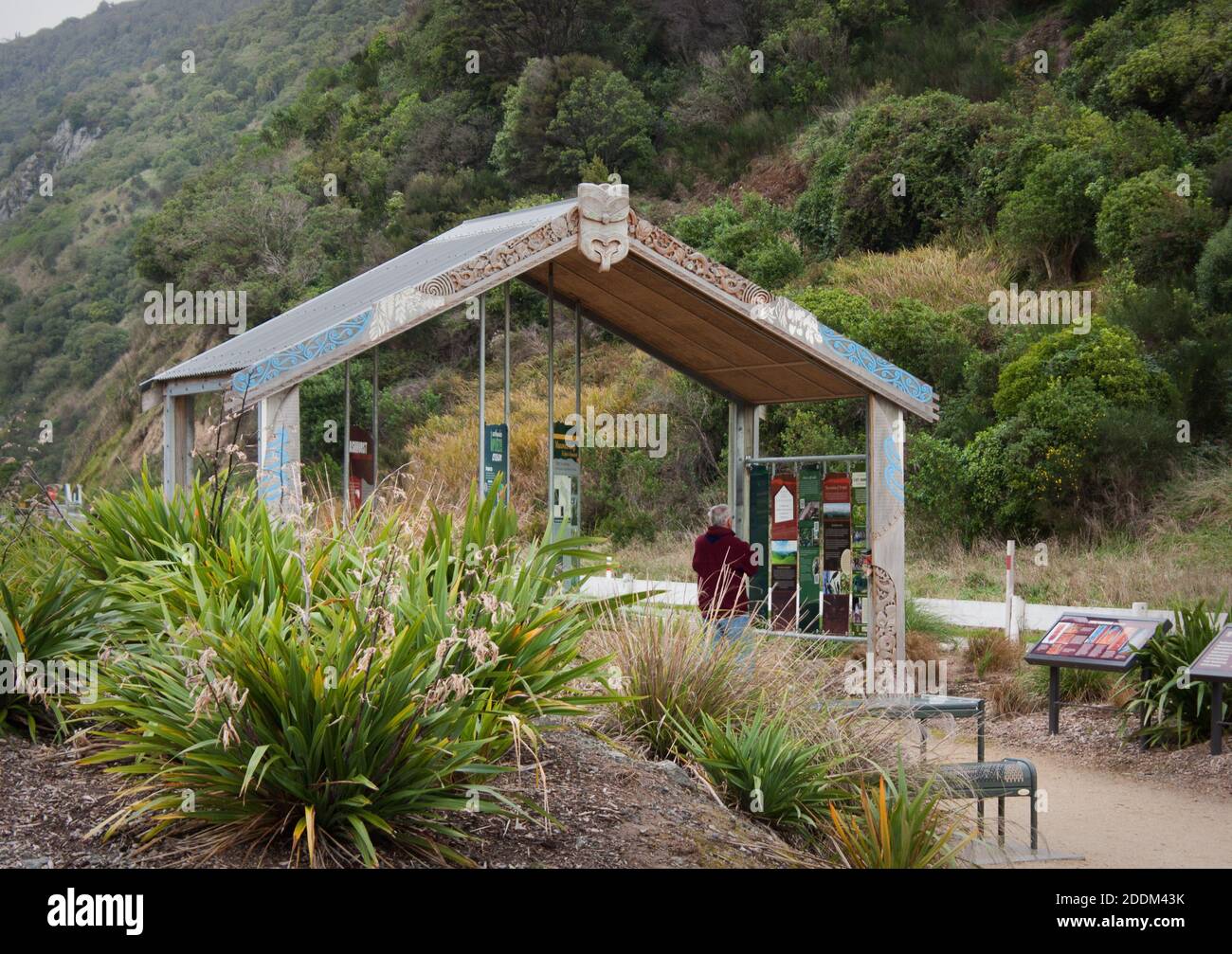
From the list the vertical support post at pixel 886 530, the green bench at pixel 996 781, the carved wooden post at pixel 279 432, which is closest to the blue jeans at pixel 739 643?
the green bench at pixel 996 781

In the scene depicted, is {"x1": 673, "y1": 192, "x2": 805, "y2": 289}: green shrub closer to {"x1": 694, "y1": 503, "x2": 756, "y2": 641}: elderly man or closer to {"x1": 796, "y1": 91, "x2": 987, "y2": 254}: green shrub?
{"x1": 796, "y1": 91, "x2": 987, "y2": 254}: green shrub

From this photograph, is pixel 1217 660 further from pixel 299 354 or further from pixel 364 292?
pixel 364 292

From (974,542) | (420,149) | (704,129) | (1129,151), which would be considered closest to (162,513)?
(974,542)

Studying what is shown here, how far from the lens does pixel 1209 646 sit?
31.8 feet

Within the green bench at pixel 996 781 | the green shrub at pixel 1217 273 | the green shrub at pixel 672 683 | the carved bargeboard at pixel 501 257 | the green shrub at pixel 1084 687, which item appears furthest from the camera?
the green shrub at pixel 1217 273

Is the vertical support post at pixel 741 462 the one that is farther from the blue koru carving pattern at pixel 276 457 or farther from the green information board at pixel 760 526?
the blue koru carving pattern at pixel 276 457

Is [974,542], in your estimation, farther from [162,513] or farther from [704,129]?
[704,129]

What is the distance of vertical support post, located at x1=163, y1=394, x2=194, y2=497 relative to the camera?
10.2 metres

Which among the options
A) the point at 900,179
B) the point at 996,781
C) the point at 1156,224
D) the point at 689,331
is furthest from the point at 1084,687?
the point at 900,179

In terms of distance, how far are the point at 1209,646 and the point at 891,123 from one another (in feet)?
77.0

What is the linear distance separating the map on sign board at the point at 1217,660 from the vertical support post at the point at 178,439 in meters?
7.30

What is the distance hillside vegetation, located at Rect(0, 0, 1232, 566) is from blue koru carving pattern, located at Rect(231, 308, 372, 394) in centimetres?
133

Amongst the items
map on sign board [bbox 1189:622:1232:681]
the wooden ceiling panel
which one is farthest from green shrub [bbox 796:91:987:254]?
map on sign board [bbox 1189:622:1232:681]

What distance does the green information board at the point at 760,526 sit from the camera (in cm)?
1261
